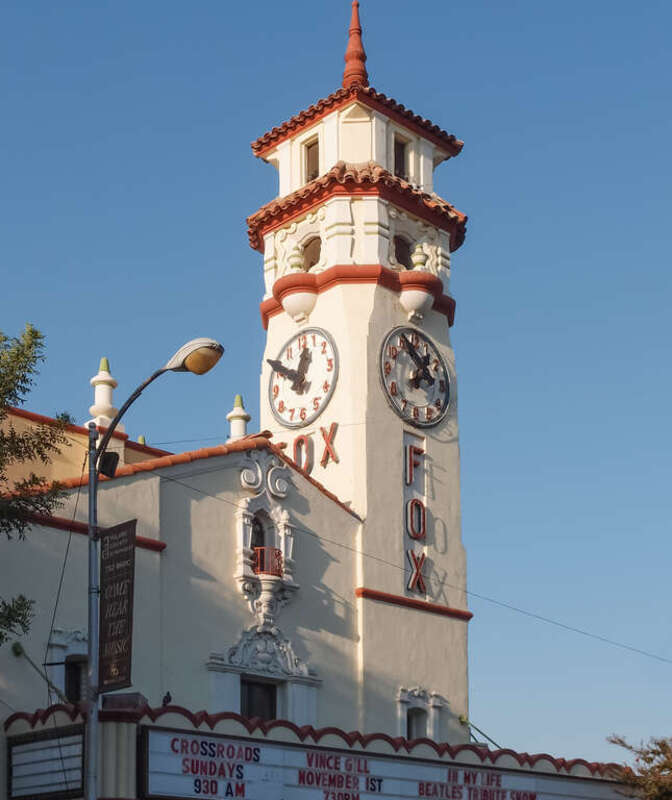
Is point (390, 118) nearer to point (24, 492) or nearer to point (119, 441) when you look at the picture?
point (119, 441)

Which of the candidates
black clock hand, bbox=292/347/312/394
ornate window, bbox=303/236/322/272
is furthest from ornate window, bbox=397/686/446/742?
ornate window, bbox=303/236/322/272

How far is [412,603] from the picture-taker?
32.6 meters

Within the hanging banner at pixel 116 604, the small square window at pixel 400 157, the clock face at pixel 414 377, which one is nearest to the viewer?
the hanging banner at pixel 116 604

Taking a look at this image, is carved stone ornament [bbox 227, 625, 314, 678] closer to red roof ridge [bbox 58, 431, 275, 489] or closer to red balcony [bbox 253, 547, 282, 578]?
red balcony [bbox 253, 547, 282, 578]

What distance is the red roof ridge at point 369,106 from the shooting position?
3572cm

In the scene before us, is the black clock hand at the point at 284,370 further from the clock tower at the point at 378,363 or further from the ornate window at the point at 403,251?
the ornate window at the point at 403,251

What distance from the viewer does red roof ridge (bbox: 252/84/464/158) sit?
117 ft

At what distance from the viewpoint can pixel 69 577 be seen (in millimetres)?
25797

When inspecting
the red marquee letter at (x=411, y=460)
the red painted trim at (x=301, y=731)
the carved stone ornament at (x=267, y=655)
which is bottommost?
the red painted trim at (x=301, y=731)

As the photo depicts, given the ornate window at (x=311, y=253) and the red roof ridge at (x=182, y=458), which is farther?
the ornate window at (x=311, y=253)

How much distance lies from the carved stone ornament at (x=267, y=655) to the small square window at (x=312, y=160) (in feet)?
42.2

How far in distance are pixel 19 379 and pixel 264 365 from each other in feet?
50.5

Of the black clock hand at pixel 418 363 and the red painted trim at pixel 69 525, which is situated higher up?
the black clock hand at pixel 418 363

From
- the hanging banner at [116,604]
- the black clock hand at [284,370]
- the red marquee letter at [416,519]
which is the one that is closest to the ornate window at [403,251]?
the black clock hand at [284,370]
